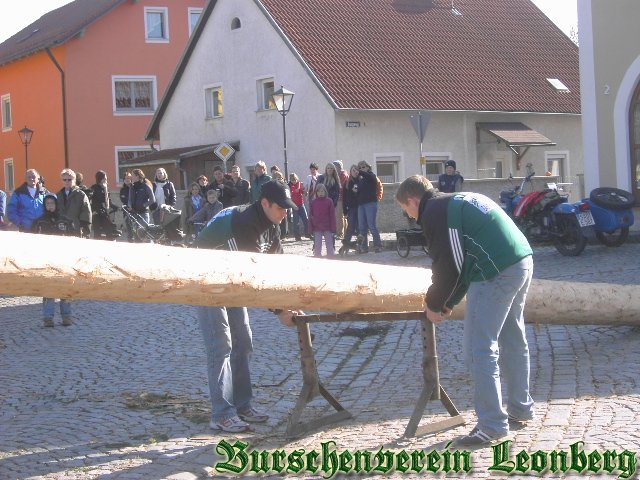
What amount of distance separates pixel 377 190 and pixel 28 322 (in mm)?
8662

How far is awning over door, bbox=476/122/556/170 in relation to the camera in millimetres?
36703

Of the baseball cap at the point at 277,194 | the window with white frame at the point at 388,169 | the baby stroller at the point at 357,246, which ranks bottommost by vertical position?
the baby stroller at the point at 357,246

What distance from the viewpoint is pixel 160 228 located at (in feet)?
73.1

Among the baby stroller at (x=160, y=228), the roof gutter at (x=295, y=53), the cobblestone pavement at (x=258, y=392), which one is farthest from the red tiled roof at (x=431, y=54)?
the cobblestone pavement at (x=258, y=392)

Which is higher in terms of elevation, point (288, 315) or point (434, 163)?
point (434, 163)

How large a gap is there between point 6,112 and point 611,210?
129 feet

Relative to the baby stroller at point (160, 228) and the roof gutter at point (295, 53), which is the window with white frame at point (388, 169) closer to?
the roof gutter at point (295, 53)

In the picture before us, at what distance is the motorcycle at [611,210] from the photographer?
1798cm

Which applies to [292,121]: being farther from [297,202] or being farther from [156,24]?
[156,24]

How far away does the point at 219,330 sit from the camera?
24.5 ft

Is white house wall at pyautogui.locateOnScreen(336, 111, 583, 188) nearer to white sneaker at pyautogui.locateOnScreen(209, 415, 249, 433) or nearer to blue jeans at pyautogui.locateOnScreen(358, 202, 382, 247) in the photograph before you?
blue jeans at pyautogui.locateOnScreen(358, 202, 382, 247)

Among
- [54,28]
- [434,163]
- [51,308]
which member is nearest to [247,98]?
[434,163]

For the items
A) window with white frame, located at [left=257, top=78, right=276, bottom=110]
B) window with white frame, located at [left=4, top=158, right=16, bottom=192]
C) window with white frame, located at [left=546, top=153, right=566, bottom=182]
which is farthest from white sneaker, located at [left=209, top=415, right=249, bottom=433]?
window with white frame, located at [left=4, top=158, right=16, bottom=192]

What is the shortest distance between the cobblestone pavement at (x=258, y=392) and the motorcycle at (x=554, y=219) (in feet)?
21.7
